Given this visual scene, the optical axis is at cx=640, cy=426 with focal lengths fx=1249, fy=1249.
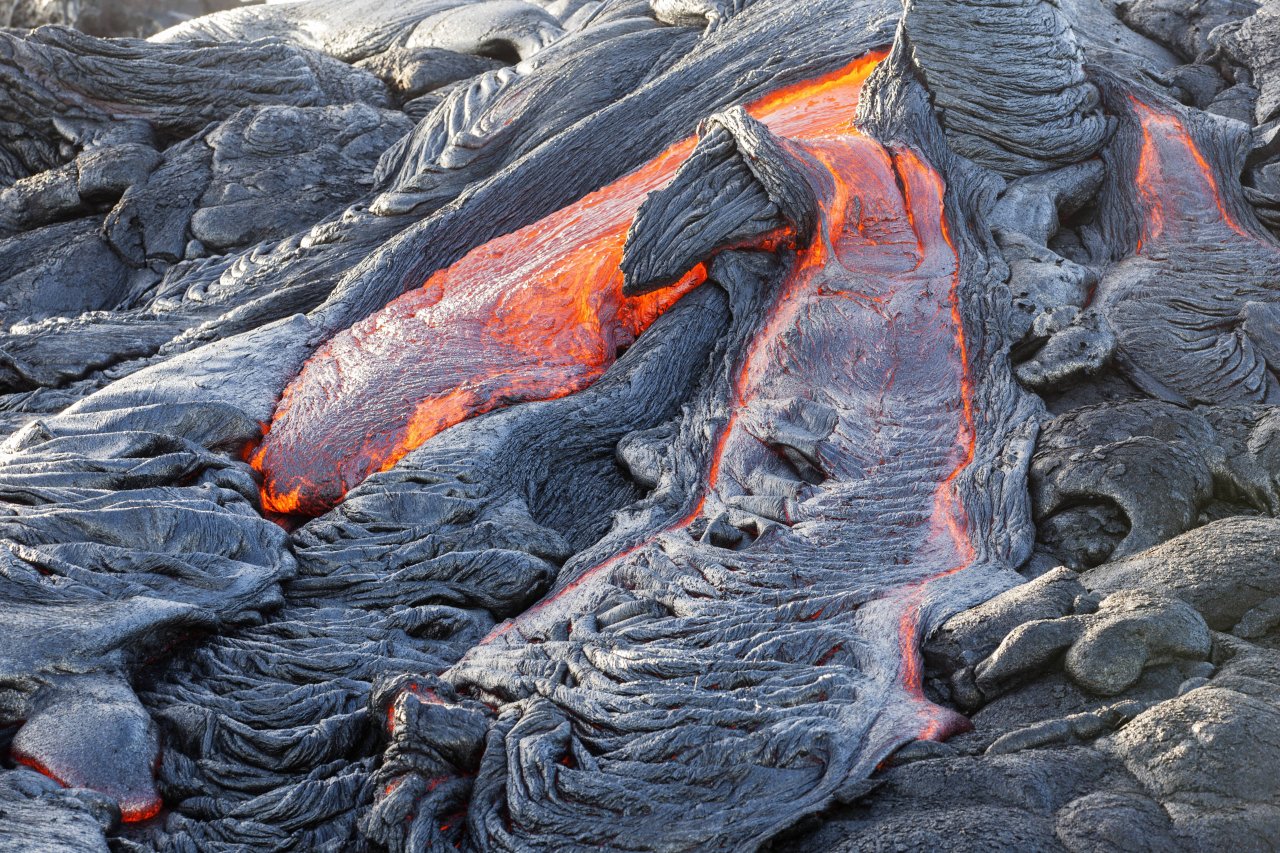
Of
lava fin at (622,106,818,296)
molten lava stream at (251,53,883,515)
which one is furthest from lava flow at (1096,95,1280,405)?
molten lava stream at (251,53,883,515)

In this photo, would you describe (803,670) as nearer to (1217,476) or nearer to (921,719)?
(921,719)

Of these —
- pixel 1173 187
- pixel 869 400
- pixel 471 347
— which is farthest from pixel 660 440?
pixel 1173 187

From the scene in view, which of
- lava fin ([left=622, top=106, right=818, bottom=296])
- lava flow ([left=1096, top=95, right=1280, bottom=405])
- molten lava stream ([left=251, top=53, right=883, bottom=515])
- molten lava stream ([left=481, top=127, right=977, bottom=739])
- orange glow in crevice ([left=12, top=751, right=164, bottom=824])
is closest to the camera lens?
orange glow in crevice ([left=12, top=751, right=164, bottom=824])

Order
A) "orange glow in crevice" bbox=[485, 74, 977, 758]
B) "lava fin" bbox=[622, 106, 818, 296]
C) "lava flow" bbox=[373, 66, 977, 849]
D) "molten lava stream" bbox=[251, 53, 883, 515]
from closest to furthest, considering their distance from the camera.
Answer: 1. "lava flow" bbox=[373, 66, 977, 849]
2. "orange glow in crevice" bbox=[485, 74, 977, 758]
3. "molten lava stream" bbox=[251, 53, 883, 515]
4. "lava fin" bbox=[622, 106, 818, 296]

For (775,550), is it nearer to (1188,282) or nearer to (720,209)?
(720,209)

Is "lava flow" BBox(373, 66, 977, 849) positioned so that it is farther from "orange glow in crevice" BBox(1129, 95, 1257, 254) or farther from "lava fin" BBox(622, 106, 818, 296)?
"orange glow in crevice" BBox(1129, 95, 1257, 254)

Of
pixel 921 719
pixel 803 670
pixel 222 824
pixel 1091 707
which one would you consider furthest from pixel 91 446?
pixel 1091 707

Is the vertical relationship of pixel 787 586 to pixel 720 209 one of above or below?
below

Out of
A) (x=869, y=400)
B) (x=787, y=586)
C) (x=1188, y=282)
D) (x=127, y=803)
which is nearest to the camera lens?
(x=127, y=803)
